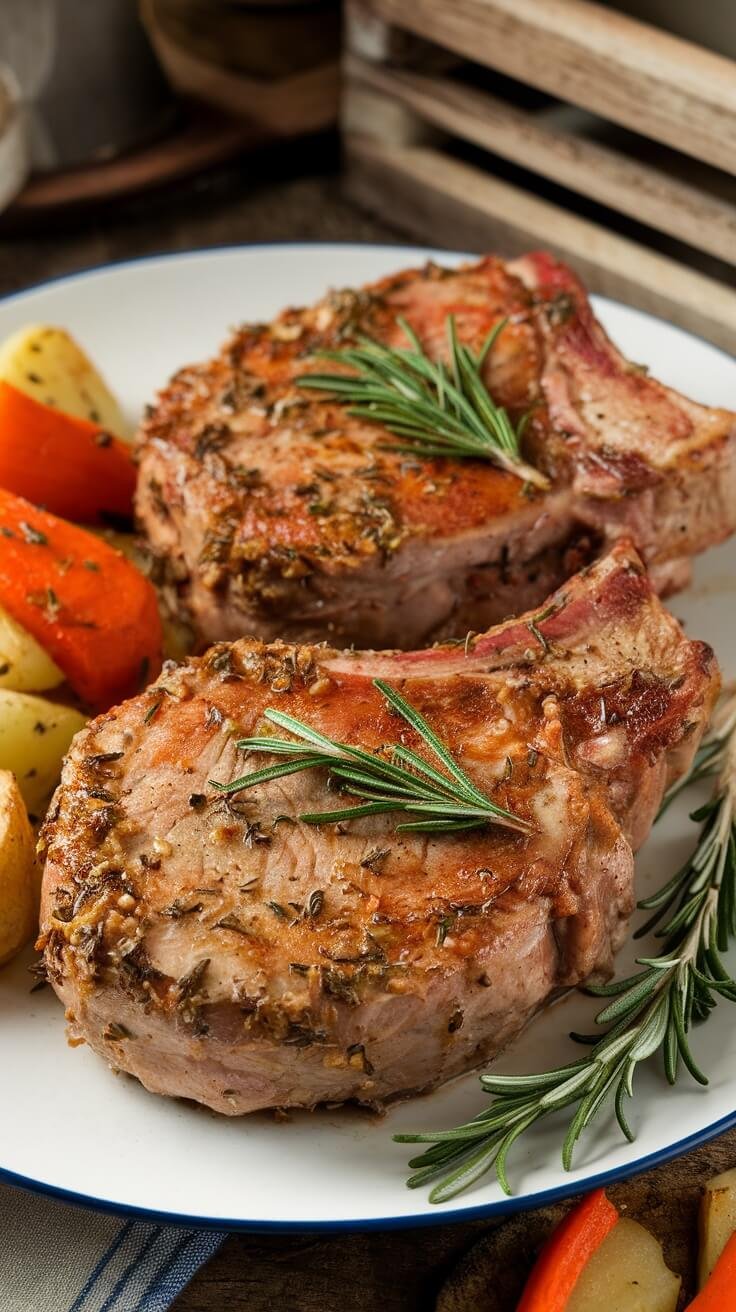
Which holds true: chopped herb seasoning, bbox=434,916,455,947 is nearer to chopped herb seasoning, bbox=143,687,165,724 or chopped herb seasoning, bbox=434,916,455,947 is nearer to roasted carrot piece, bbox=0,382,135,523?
chopped herb seasoning, bbox=143,687,165,724

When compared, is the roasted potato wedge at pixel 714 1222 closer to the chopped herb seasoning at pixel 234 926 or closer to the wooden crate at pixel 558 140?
the chopped herb seasoning at pixel 234 926

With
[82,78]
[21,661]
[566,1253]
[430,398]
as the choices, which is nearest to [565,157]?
[430,398]

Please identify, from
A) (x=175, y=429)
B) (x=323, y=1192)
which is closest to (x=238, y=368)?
(x=175, y=429)

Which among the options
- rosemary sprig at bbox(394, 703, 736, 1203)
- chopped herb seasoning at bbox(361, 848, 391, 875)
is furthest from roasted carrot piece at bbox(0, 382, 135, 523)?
rosemary sprig at bbox(394, 703, 736, 1203)

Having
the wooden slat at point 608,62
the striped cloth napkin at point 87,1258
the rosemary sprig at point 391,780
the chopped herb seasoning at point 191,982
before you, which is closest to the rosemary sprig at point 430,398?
the rosemary sprig at point 391,780

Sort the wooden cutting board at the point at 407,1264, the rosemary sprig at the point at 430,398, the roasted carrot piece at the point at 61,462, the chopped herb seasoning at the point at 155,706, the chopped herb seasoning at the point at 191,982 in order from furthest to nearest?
the roasted carrot piece at the point at 61,462
the rosemary sprig at the point at 430,398
the chopped herb seasoning at the point at 155,706
the wooden cutting board at the point at 407,1264
the chopped herb seasoning at the point at 191,982

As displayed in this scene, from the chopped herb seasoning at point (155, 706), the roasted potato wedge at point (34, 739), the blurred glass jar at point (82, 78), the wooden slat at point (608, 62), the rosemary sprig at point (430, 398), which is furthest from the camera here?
the blurred glass jar at point (82, 78)

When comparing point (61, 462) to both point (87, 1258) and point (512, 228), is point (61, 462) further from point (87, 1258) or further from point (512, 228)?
point (512, 228)
